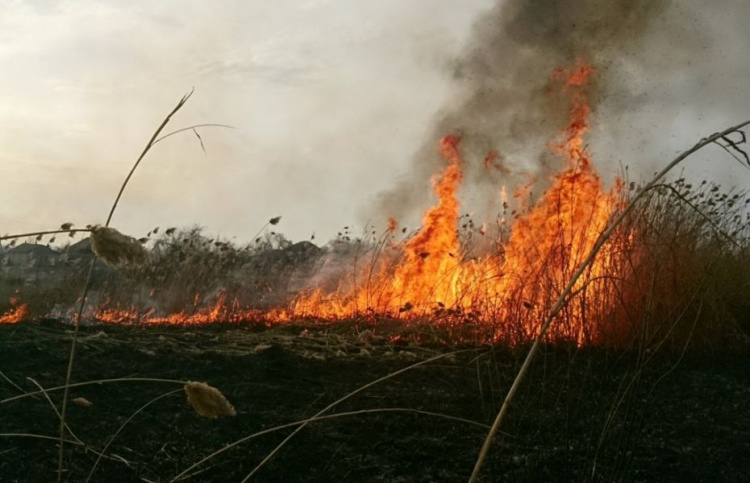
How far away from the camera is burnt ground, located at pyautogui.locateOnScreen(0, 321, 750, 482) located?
297cm

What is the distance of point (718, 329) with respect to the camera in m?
5.81

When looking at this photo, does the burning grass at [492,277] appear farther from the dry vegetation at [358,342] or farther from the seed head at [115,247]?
the seed head at [115,247]

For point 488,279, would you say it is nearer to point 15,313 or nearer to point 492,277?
point 492,277

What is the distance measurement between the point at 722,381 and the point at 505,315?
5.32ft

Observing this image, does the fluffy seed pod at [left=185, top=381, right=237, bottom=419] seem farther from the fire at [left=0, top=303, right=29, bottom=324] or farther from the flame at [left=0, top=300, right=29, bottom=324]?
the flame at [left=0, top=300, right=29, bottom=324]

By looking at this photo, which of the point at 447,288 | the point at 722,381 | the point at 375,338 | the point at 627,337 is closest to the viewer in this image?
the point at 722,381

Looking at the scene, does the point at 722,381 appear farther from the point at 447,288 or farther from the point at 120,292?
the point at 120,292

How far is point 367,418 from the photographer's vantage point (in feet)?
11.7

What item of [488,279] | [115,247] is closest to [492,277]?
[488,279]

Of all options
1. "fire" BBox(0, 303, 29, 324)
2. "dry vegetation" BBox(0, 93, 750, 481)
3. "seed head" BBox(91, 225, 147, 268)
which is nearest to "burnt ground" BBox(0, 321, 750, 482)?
"dry vegetation" BBox(0, 93, 750, 481)

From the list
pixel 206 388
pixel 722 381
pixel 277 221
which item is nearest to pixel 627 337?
pixel 722 381

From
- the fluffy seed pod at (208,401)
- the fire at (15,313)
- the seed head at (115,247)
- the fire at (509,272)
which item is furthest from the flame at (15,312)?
the fluffy seed pod at (208,401)

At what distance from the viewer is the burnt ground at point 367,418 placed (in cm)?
297

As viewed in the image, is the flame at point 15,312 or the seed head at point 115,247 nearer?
the seed head at point 115,247
